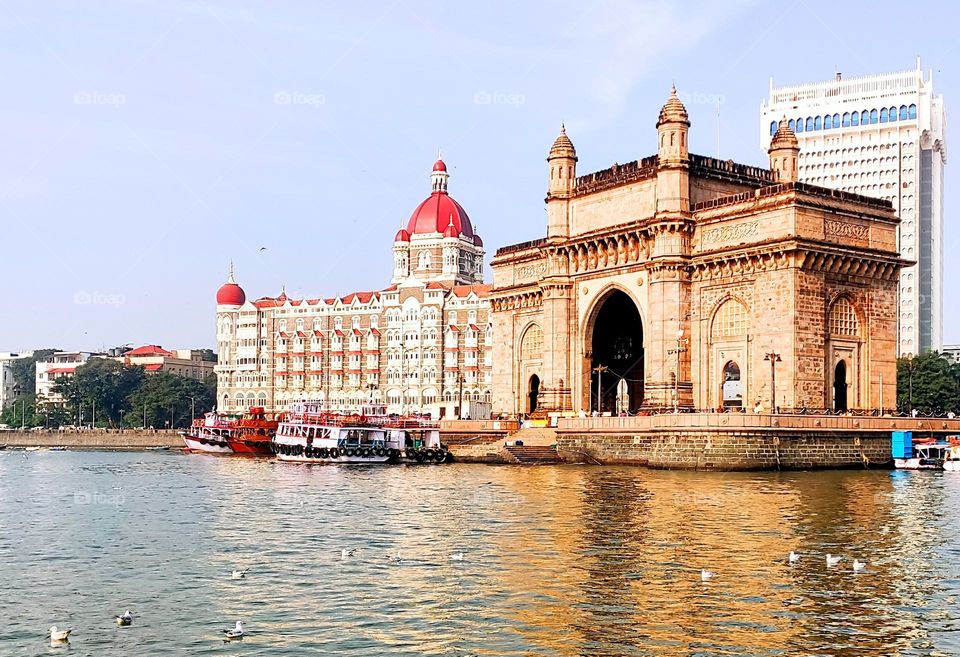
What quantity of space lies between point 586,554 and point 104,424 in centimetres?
15315

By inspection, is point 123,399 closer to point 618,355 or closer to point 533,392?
point 533,392

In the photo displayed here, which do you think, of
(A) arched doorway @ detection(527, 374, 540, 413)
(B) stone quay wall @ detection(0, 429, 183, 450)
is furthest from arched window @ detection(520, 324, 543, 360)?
(B) stone quay wall @ detection(0, 429, 183, 450)

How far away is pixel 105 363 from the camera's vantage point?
176 metres

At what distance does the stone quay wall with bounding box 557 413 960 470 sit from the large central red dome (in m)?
91.8

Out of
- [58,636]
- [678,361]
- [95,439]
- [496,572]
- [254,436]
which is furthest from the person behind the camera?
[95,439]

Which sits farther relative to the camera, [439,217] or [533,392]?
[439,217]

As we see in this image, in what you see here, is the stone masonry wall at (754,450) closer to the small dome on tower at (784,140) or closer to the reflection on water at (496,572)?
the reflection on water at (496,572)

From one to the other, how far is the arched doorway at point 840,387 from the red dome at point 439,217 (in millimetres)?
91286

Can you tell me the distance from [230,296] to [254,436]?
7154 cm

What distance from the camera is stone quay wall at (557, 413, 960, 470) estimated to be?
188 ft

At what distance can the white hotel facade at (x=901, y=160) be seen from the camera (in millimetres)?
149125

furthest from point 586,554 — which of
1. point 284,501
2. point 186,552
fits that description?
point 284,501

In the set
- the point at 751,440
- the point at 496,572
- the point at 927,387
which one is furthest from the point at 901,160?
the point at 496,572

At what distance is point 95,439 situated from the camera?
458ft
